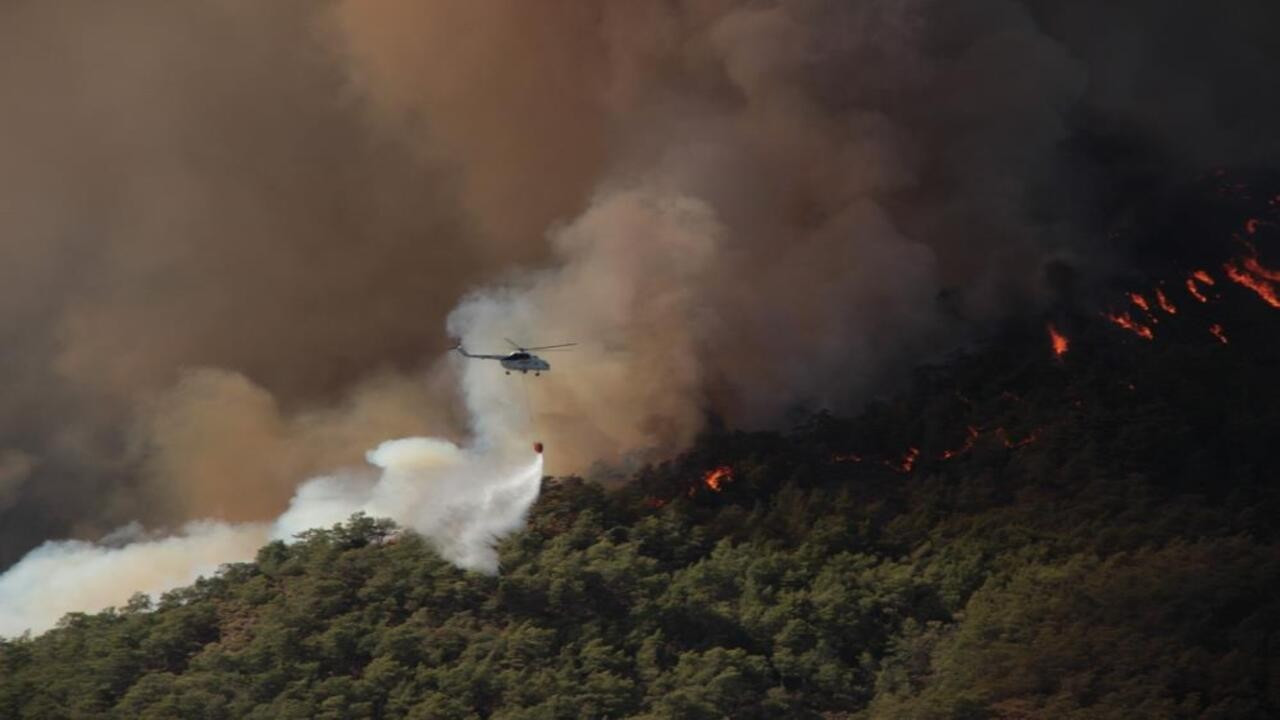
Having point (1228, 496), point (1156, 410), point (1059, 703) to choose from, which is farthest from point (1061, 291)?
point (1059, 703)

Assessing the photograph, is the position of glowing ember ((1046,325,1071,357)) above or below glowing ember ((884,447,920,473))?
above

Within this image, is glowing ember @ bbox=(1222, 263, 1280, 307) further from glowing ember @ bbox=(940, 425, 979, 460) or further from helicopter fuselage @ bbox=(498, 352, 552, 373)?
helicopter fuselage @ bbox=(498, 352, 552, 373)

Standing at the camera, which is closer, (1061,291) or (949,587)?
(949,587)

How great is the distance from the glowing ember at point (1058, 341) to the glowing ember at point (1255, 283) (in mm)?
7069

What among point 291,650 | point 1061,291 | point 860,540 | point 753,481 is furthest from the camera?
point 1061,291

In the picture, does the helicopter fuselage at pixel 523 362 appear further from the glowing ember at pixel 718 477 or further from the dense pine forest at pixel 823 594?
the glowing ember at pixel 718 477

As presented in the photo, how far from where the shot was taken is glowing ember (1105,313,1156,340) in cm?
5541

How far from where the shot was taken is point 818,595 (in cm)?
4428

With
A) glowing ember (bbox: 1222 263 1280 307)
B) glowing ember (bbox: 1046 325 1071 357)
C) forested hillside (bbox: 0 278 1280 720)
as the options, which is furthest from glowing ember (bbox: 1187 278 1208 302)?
forested hillside (bbox: 0 278 1280 720)

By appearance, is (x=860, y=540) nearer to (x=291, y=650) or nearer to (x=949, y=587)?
(x=949, y=587)

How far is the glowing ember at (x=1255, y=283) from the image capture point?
57.9 meters

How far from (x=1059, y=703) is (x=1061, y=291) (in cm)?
2072

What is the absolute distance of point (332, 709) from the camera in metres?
40.8

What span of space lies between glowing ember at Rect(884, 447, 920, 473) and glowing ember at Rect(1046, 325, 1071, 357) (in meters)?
5.97
